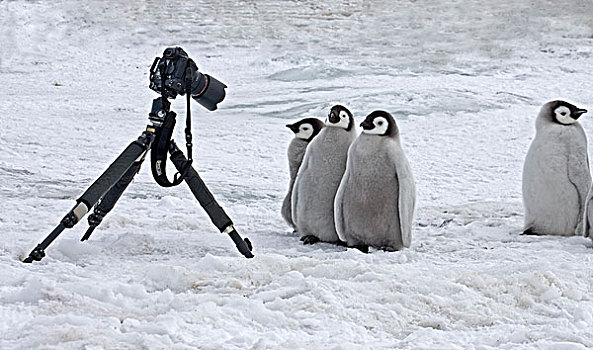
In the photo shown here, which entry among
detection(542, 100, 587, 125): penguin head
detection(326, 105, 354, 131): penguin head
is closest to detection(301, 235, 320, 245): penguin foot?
detection(326, 105, 354, 131): penguin head

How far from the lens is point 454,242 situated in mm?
4449

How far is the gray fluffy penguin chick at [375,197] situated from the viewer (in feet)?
13.9

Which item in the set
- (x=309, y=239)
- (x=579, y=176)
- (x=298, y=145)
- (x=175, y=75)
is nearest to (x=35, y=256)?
(x=175, y=75)

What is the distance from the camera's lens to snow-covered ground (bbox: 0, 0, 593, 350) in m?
2.65

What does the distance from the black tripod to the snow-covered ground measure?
0.42 ft

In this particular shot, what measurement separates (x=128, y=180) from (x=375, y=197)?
133 centimetres

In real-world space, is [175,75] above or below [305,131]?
above

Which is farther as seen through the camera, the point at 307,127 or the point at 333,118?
the point at 307,127

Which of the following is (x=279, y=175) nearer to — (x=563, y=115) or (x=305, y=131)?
(x=305, y=131)

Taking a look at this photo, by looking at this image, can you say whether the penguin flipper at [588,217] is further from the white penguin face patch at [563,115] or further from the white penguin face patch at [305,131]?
the white penguin face patch at [305,131]

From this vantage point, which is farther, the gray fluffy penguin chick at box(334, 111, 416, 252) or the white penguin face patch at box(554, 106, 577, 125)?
the white penguin face patch at box(554, 106, 577, 125)

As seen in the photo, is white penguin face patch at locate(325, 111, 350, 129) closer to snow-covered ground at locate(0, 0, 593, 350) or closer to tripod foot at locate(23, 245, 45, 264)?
snow-covered ground at locate(0, 0, 593, 350)

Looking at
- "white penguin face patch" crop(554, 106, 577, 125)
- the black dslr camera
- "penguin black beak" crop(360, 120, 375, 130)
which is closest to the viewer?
the black dslr camera

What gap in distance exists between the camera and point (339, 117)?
4469 millimetres
